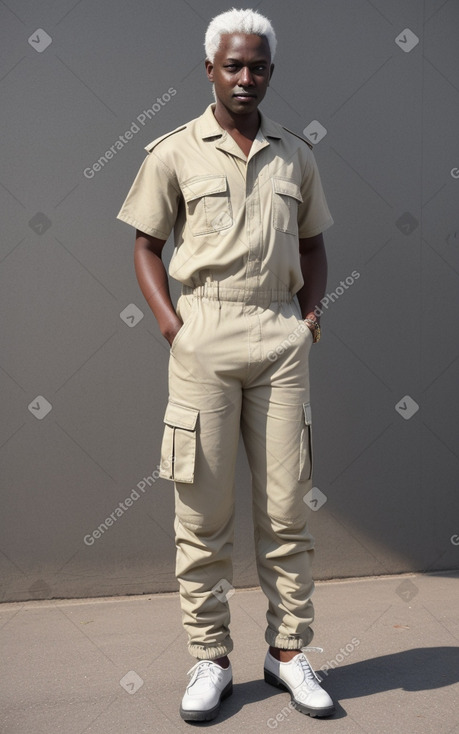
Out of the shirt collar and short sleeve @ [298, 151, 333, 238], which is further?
short sleeve @ [298, 151, 333, 238]

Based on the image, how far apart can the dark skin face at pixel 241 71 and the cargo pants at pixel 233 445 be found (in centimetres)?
49

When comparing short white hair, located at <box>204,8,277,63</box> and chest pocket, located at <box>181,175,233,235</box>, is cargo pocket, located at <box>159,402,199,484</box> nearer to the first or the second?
chest pocket, located at <box>181,175,233,235</box>

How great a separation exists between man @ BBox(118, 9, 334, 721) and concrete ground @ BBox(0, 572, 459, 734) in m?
0.11

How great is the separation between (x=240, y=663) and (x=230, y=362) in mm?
1014

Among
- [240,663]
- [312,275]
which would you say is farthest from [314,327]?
[240,663]

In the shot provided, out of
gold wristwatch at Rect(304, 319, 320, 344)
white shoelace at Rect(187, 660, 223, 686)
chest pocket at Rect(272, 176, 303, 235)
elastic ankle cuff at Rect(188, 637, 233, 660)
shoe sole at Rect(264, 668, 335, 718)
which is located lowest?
white shoelace at Rect(187, 660, 223, 686)

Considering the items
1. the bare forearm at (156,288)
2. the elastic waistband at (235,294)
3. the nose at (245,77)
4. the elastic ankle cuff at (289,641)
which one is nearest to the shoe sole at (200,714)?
the elastic ankle cuff at (289,641)

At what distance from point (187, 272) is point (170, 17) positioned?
4.37ft

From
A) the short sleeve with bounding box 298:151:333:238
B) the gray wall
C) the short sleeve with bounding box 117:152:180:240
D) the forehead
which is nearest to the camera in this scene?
the forehead

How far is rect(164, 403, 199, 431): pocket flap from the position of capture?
7.61 feet

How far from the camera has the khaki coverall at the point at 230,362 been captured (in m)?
2.32

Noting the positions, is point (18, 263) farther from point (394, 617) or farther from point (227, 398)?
point (394, 617)

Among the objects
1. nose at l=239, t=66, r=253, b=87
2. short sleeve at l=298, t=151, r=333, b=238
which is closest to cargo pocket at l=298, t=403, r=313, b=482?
short sleeve at l=298, t=151, r=333, b=238

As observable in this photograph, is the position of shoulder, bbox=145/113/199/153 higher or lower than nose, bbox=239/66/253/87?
lower
